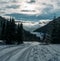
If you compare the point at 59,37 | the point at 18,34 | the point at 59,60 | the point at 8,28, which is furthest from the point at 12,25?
the point at 59,60

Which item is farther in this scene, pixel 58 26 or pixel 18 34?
pixel 18 34

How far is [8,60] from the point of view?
19.0 metres

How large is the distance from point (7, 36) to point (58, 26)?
2015 centimetres

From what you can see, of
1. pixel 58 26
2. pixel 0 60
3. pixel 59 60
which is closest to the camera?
pixel 0 60

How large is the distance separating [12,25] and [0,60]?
9104 cm

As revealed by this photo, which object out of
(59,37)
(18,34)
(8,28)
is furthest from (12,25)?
(59,37)

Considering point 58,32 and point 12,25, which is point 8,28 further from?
point 58,32

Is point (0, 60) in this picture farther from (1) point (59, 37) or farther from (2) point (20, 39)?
(2) point (20, 39)

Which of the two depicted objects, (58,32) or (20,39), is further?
(20,39)

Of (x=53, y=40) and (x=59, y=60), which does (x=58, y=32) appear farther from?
(x=59, y=60)

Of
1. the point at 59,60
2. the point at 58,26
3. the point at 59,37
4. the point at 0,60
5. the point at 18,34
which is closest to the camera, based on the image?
the point at 0,60

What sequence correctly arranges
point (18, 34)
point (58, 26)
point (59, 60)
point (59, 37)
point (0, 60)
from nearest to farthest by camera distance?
1. point (0, 60)
2. point (59, 60)
3. point (59, 37)
4. point (58, 26)
5. point (18, 34)

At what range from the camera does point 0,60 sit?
61.0ft

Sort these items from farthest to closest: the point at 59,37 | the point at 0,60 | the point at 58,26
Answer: the point at 58,26 < the point at 59,37 < the point at 0,60
